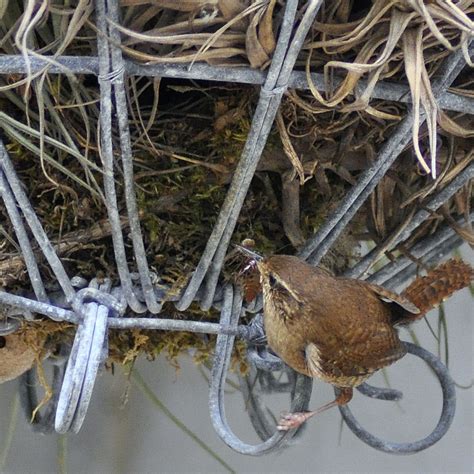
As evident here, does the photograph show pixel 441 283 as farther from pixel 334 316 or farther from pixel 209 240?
Result: pixel 209 240

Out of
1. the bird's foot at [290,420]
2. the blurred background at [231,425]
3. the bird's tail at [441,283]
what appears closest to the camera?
the bird's foot at [290,420]

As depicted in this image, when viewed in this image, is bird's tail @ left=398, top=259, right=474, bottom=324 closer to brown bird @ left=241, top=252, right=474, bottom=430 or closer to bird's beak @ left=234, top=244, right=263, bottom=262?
brown bird @ left=241, top=252, right=474, bottom=430

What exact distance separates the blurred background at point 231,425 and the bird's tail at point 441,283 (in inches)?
14.3

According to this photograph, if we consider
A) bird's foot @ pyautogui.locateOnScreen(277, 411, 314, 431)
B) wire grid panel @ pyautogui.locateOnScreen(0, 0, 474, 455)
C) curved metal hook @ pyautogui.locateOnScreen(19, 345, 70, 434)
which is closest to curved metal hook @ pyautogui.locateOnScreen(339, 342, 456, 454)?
wire grid panel @ pyautogui.locateOnScreen(0, 0, 474, 455)

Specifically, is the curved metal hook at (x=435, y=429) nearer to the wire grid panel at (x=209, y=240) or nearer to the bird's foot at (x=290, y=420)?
the wire grid panel at (x=209, y=240)

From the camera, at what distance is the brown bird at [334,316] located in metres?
0.89

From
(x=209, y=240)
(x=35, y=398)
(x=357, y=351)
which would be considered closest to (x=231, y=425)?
(x=35, y=398)

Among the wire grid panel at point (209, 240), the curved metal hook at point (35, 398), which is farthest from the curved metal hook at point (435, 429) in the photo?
the curved metal hook at point (35, 398)

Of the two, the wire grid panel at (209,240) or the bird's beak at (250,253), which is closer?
the wire grid panel at (209,240)

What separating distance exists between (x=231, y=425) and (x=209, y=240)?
0.60m

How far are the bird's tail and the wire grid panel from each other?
38 mm

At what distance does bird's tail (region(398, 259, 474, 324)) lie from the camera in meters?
0.94

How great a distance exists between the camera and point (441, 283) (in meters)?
0.94

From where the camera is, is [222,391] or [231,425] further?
[231,425]
